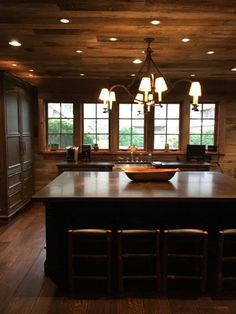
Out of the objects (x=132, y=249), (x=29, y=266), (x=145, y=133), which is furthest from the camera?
(x=145, y=133)

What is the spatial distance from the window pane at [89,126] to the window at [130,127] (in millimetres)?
586

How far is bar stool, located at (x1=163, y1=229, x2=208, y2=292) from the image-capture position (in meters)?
2.60

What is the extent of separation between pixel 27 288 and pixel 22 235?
1.53 metres

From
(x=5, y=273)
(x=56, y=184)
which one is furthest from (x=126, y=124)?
(x=5, y=273)

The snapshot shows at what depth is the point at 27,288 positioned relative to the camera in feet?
9.24

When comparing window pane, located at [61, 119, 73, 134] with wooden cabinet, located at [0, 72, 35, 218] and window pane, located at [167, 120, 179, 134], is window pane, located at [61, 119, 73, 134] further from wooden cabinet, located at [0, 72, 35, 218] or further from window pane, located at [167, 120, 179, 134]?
window pane, located at [167, 120, 179, 134]

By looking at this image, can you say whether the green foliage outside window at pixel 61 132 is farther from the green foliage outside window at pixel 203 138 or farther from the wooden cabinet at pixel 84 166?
the green foliage outside window at pixel 203 138

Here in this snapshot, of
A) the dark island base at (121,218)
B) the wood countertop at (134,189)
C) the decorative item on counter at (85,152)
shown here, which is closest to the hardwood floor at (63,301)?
the dark island base at (121,218)

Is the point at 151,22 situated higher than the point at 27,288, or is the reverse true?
the point at 151,22

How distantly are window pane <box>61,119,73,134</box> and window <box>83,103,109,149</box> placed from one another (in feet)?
0.99

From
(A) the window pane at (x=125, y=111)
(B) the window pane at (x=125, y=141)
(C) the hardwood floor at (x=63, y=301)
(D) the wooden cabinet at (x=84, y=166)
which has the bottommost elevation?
(C) the hardwood floor at (x=63, y=301)

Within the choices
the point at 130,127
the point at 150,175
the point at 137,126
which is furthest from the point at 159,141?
the point at 150,175

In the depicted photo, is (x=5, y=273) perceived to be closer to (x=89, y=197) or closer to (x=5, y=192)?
(x=89, y=197)

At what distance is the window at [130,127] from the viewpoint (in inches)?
251
